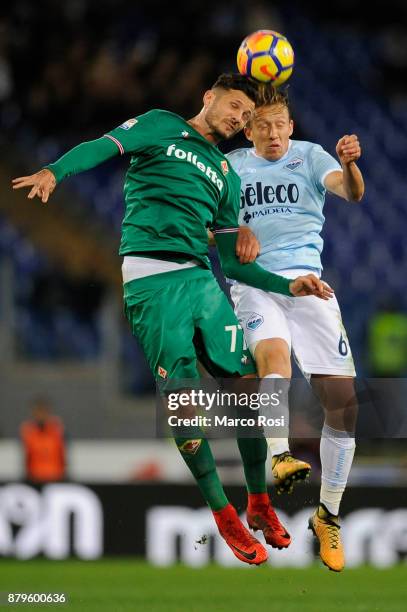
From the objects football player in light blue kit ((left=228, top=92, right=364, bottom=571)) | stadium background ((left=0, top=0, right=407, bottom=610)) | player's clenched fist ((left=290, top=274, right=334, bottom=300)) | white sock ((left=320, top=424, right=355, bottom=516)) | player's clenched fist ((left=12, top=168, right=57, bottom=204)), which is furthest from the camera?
stadium background ((left=0, top=0, right=407, bottom=610))

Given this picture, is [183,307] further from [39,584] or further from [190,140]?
[39,584]

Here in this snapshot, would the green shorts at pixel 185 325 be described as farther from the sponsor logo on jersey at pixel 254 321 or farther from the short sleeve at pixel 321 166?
the short sleeve at pixel 321 166

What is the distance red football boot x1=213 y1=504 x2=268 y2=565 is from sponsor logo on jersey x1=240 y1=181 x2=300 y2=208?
1472mm

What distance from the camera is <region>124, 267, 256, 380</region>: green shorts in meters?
6.19

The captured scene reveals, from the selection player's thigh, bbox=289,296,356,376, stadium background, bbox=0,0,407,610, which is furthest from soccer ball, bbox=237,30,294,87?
stadium background, bbox=0,0,407,610

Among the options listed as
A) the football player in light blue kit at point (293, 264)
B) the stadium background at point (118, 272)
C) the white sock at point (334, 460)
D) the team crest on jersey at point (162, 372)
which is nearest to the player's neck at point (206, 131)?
the football player in light blue kit at point (293, 264)

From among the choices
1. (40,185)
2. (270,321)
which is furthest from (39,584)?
(40,185)

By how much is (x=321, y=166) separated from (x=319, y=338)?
827mm

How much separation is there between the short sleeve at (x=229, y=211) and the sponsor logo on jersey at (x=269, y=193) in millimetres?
111

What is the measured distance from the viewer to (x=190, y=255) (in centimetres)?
631

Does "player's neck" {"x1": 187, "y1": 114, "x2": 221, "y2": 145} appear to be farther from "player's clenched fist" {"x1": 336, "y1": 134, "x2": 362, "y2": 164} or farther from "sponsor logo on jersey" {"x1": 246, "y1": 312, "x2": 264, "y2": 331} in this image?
"sponsor logo on jersey" {"x1": 246, "y1": 312, "x2": 264, "y2": 331}

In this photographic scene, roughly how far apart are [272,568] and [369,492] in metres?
1.47

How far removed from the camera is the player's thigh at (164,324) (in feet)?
20.3

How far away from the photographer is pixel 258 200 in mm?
6473
